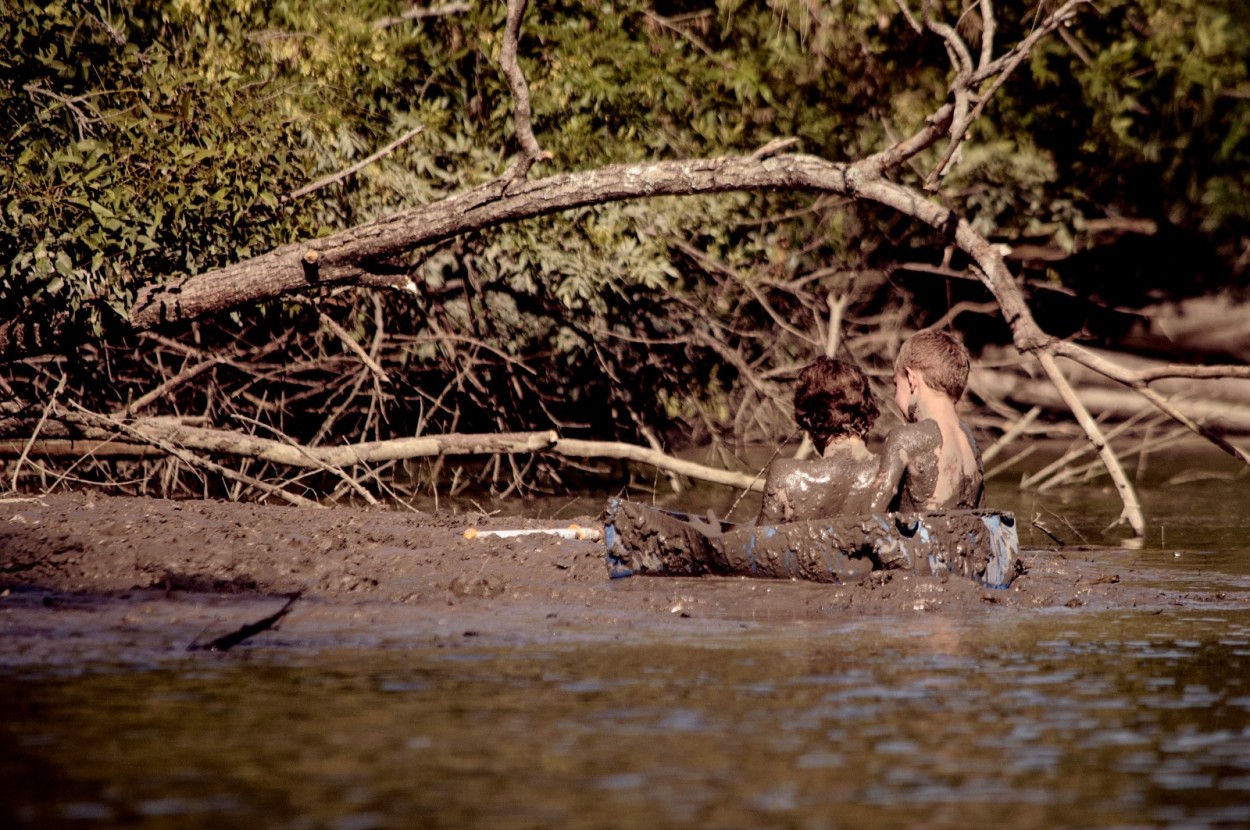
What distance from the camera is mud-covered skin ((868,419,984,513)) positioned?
855 centimetres

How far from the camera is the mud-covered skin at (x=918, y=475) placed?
28.1ft

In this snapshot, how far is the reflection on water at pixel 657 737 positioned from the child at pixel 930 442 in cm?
131

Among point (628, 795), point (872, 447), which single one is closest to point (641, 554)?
point (628, 795)

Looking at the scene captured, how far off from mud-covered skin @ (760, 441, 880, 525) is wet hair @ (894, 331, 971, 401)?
1.63ft

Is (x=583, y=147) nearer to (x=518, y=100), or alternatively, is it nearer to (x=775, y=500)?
(x=518, y=100)

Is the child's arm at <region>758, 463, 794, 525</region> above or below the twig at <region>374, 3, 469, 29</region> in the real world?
below

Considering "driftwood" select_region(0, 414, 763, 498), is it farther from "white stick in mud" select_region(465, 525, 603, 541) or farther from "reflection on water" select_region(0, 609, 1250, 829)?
"reflection on water" select_region(0, 609, 1250, 829)

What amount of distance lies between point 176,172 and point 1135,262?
37.6 feet

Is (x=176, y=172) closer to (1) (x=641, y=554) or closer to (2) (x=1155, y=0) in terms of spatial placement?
(1) (x=641, y=554)

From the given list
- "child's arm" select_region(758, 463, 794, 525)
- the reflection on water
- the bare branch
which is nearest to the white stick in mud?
"child's arm" select_region(758, 463, 794, 525)

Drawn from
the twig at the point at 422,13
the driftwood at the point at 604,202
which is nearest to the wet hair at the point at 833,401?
the driftwood at the point at 604,202

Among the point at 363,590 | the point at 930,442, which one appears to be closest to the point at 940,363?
the point at 930,442

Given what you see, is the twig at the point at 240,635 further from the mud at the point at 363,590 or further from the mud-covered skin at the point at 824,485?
the mud-covered skin at the point at 824,485

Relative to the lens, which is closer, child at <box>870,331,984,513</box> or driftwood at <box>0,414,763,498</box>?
child at <box>870,331,984,513</box>
